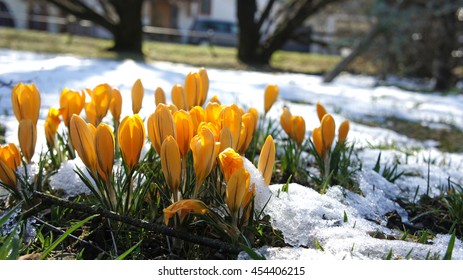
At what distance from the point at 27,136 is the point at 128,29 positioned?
34.9ft

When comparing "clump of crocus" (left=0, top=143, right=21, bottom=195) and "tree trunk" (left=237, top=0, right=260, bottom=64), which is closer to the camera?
"clump of crocus" (left=0, top=143, right=21, bottom=195)

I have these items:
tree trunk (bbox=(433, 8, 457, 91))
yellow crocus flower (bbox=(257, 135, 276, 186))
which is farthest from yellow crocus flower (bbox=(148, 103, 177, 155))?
Result: tree trunk (bbox=(433, 8, 457, 91))

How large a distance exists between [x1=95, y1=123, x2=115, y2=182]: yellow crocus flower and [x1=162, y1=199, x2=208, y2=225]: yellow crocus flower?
0.21 meters

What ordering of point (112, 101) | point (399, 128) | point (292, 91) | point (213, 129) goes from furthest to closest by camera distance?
point (292, 91), point (399, 128), point (112, 101), point (213, 129)

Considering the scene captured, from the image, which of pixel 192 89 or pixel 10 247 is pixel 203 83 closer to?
pixel 192 89

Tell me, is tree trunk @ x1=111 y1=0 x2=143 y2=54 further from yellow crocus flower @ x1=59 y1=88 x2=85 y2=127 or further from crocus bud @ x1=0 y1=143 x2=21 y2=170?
crocus bud @ x1=0 y1=143 x2=21 y2=170

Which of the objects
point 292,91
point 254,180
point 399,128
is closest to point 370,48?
point 292,91

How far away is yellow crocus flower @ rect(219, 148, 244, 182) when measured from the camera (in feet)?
3.69

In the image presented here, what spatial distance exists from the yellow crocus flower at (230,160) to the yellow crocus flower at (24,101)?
76 centimetres

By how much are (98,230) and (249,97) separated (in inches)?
141

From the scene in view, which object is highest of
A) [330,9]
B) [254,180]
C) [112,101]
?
[330,9]

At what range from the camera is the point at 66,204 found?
126 centimetres

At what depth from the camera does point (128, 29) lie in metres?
11.7
